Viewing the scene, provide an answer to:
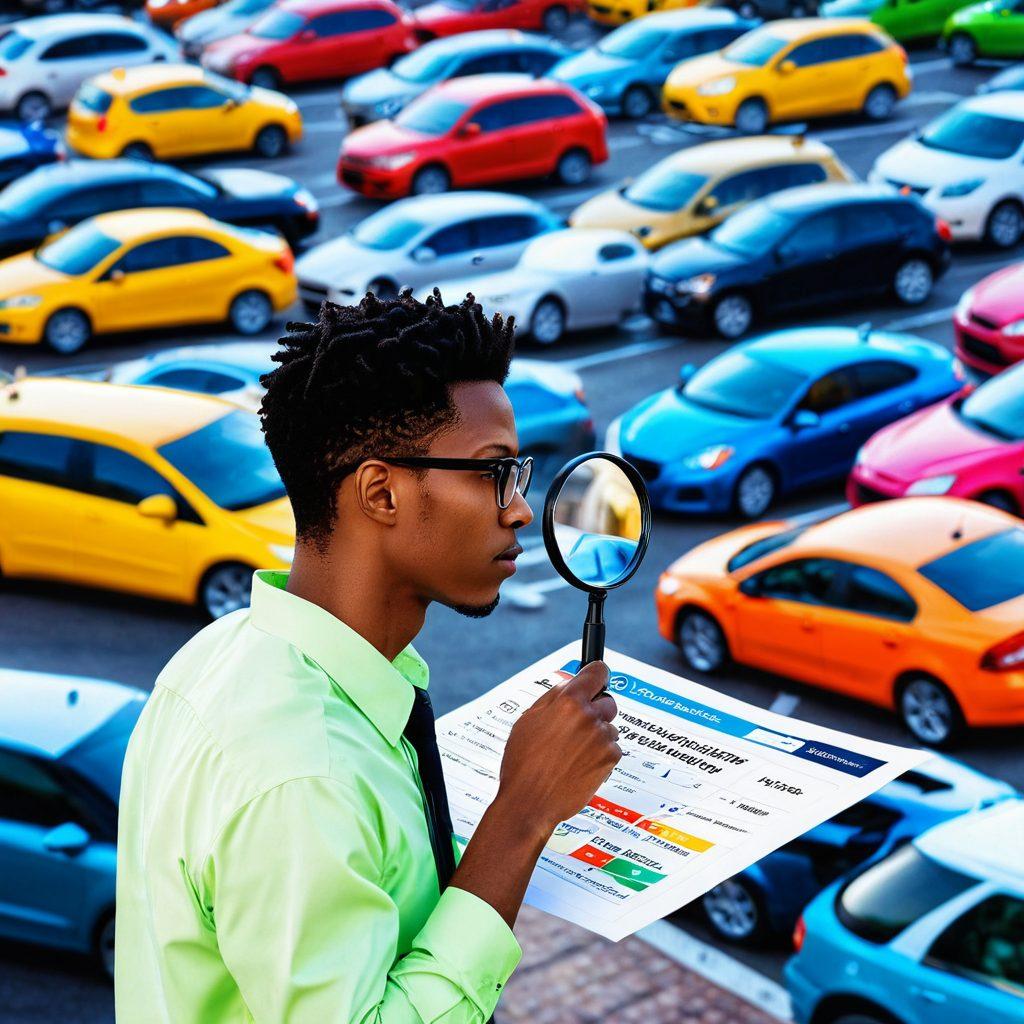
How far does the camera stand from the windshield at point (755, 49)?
26891 millimetres

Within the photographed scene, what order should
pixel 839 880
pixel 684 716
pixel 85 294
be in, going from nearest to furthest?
pixel 684 716, pixel 839 880, pixel 85 294

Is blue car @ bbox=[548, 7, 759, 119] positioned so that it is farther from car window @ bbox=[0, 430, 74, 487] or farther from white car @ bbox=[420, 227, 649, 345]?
car window @ bbox=[0, 430, 74, 487]

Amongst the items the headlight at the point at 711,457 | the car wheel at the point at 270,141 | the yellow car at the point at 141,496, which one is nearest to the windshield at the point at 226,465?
the yellow car at the point at 141,496

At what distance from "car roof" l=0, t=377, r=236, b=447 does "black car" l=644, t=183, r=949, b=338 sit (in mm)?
7493

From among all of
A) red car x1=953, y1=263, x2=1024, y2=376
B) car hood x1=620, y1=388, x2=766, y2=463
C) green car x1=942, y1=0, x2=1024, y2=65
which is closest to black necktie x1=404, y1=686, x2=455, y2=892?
car hood x1=620, y1=388, x2=766, y2=463

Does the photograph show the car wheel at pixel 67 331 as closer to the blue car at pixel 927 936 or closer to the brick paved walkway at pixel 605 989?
the brick paved walkway at pixel 605 989

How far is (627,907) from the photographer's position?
8.14 ft

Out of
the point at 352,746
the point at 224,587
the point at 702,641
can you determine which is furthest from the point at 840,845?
the point at 352,746

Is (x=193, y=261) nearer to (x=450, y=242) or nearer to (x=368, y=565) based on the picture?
(x=450, y=242)

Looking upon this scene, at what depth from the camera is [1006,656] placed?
11.2m

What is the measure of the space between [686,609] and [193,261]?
29.4 ft

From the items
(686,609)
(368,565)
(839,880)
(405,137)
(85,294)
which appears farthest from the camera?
(405,137)

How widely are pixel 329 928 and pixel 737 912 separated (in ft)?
25.6

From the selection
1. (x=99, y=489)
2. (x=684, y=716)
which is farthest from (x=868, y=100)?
(x=684, y=716)
